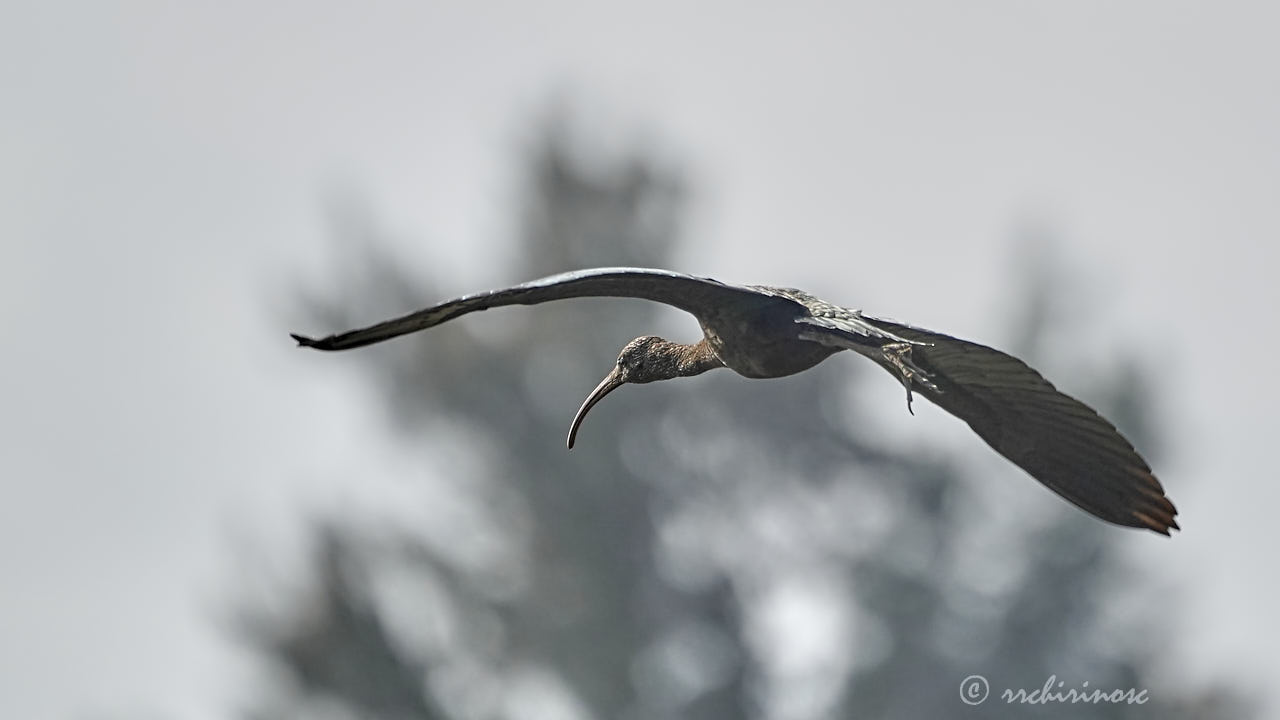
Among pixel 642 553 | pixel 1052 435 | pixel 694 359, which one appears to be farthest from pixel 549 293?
pixel 642 553

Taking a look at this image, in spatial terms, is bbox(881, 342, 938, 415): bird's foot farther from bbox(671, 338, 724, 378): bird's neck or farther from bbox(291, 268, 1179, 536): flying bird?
bbox(671, 338, 724, 378): bird's neck

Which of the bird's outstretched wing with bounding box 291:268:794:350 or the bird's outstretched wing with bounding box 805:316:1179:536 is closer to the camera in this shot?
the bird's outstretched wing with bounding box 291:268:794:350

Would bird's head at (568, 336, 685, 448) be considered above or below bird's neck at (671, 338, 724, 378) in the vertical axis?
below

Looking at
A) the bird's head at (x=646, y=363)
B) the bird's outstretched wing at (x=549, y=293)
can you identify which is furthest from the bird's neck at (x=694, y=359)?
the bird's outstretched wing at (x=549, y=293)

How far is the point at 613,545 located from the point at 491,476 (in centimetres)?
295

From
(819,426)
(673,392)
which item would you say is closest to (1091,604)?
(819,426)

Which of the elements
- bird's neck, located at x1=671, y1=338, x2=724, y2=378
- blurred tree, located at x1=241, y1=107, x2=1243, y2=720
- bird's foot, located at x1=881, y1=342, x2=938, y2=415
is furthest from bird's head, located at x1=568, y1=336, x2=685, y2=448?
blurred tree, located at x1=241, y1=107, x2=1243, y2=720

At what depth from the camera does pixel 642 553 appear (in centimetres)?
3203

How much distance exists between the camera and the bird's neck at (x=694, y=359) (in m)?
7.57

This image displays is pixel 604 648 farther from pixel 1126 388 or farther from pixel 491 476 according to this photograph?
pixel 1126 388

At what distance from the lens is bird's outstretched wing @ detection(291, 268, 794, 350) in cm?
588

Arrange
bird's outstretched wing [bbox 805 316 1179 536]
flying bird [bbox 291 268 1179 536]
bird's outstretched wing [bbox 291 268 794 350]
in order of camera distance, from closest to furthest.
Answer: bird's outstretched wing [bbox 291 268 794 350] < flying bird [bbox 291 268 1179 536] < bird's outstretched wing [bbox 805 316 1179 536]

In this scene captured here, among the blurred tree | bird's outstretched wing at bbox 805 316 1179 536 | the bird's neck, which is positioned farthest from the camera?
the blurred tree

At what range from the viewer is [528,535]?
3309 cm
